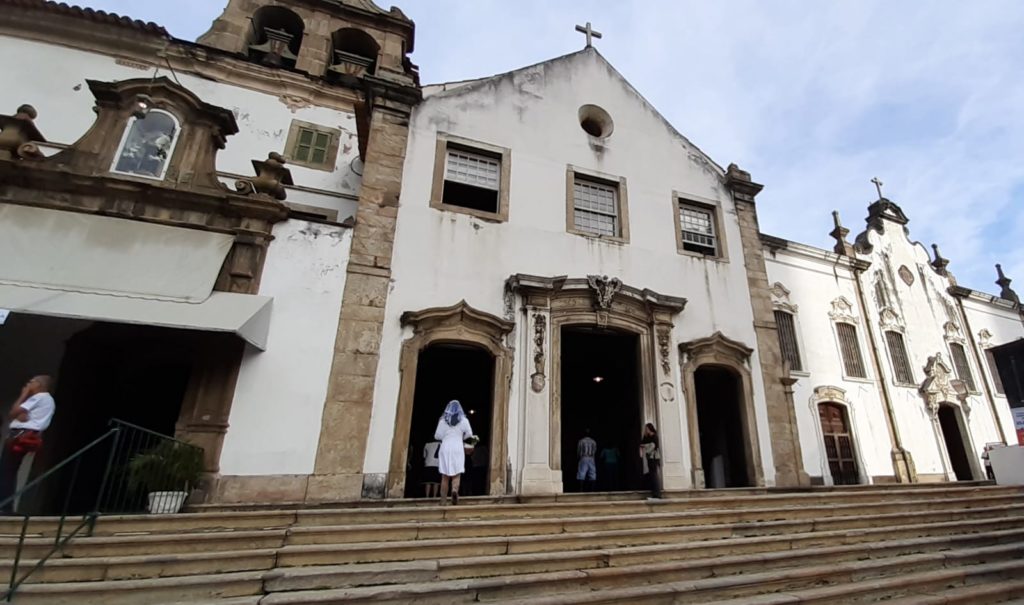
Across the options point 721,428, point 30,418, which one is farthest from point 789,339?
point 30,418

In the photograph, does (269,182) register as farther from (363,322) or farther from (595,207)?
(595,207)

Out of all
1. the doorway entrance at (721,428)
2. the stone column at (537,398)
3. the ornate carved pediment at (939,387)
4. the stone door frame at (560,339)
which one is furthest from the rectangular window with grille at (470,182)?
the ornate carved pediment at (939,387)

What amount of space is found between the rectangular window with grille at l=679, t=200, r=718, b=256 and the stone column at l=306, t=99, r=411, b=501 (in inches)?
272

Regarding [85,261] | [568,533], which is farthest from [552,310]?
[85,261]

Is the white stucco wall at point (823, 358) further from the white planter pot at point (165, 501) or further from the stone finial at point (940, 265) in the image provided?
the white planter pot at point (165, 501)

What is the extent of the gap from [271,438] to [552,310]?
17.5 feet

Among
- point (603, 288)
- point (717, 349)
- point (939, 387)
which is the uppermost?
point (603, 288)

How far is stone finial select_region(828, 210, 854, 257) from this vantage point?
17.1 meters

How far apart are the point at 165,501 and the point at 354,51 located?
50.7 feet

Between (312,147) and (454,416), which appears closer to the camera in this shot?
(454,416)

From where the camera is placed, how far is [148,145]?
8383 mm

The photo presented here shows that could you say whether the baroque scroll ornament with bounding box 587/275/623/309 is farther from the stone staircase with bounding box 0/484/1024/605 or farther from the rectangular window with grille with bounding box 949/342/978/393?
the rectangular window with grille with bounding box 949/342/978/393

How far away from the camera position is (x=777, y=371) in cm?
1070

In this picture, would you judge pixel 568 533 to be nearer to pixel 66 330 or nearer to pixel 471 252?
pixel 471 252
